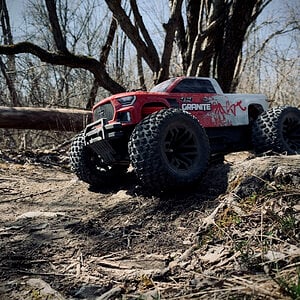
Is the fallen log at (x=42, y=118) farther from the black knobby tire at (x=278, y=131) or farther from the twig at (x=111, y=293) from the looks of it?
the twig at (x=111, y=293)

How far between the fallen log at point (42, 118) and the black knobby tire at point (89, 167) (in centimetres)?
405

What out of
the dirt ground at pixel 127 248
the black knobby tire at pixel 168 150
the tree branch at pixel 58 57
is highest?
the tree branch at pixel 58 57

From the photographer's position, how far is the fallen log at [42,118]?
8.96 m

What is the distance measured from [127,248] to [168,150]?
168 cm

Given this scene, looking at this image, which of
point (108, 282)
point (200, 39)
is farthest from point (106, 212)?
point (200, 39)

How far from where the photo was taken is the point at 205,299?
197 centimetres

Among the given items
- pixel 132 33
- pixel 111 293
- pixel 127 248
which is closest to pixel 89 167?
pixel 127 248

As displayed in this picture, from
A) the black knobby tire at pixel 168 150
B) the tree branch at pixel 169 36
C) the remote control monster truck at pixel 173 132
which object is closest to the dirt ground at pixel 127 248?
the black knobby tire at pixel 168 150

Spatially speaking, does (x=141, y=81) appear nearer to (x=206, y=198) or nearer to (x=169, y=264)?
(x=206, y=198)

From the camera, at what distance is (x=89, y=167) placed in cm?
541

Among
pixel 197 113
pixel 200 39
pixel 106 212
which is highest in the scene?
pixel 200 39

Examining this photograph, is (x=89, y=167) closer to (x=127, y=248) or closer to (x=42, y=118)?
(x=127, y=248)

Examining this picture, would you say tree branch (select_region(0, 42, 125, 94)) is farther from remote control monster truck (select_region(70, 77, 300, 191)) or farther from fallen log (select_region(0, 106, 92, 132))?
remote control monster truck (select_region(70, 77, 300, 191))

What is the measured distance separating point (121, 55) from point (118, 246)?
13928 mm
